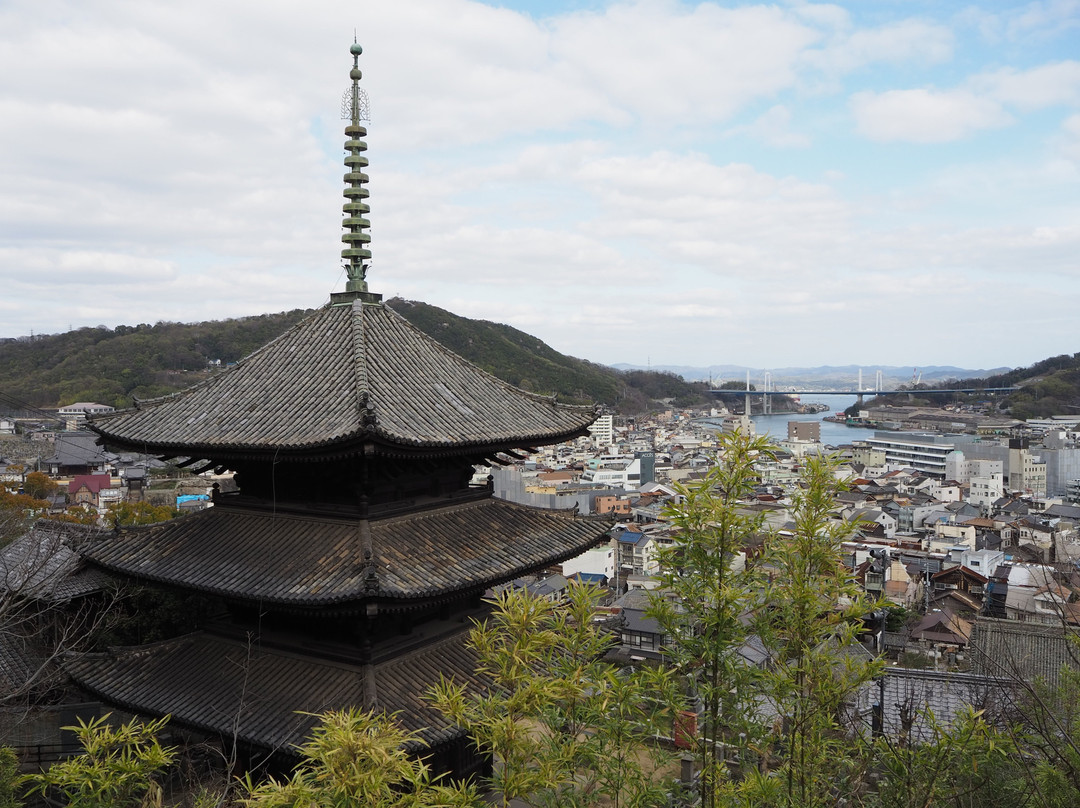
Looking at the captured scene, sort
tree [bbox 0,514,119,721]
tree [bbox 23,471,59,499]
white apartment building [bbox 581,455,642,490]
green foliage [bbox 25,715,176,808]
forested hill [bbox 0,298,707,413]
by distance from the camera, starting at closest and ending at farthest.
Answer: green foliage [bbox 25,715,176,808]
tree [bbox 0,514,119,721]
tree [bbox 23,471,59,499]
forested hill [bbox 0,298,707,413]
white apartment building [bbox 581,455,642,490]

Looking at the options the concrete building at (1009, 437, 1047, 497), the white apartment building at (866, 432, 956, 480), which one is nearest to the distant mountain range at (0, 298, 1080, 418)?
the white apartment building at (866, 432, 956, 480)

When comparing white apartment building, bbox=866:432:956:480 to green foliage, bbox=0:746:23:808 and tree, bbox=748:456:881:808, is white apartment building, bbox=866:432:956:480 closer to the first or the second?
tree, bbox=748:456:881:808

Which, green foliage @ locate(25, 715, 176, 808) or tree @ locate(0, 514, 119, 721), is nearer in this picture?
green foliage @ locate(25, 715, 176, 808)

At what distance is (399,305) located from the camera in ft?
516

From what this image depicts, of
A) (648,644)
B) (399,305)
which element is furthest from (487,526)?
(399,305)

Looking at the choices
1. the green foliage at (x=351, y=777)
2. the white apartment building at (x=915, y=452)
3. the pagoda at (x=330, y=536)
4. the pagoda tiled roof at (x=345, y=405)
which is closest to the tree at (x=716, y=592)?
the green foliage at (x=351, y=777)

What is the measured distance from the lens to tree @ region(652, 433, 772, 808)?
7.57 m

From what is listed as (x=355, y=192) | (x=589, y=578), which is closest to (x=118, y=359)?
(x=589, y=578)

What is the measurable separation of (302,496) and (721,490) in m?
6.77

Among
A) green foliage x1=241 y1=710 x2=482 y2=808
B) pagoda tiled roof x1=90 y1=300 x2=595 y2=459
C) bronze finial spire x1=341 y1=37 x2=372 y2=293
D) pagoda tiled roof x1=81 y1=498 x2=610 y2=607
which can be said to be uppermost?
bronze finial spire x1=341 y1=37 x2=372 y2=293

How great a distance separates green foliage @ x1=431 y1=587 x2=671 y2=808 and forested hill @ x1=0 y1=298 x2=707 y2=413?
48.0 m

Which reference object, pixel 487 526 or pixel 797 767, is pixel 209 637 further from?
pixel 797 767

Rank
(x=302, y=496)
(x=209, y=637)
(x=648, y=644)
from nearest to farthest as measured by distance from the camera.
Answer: (x=302, y=496)
(x=209, y=637)
(x=648, y=644)

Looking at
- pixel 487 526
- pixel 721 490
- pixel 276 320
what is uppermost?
pixel 276 320
